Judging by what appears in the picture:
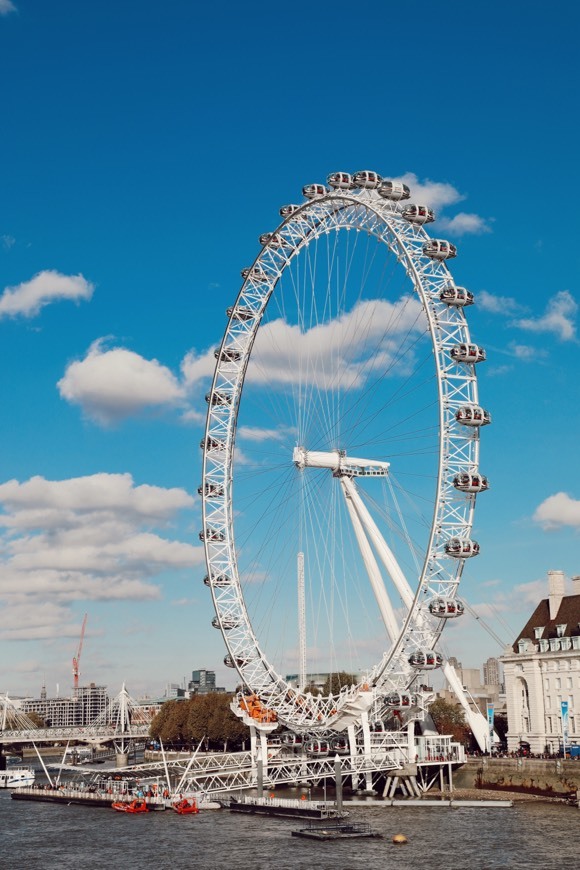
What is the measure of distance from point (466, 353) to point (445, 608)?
17113 millimetres

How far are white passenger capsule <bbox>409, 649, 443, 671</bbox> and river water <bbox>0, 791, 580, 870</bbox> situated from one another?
363 inches

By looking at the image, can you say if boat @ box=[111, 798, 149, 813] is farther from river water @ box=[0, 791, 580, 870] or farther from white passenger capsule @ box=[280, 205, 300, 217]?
white passenger capsule @ box=[280, 205, 300, 217]

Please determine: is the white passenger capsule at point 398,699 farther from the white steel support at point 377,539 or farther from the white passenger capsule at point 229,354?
the white passenger capsule at point 229,354

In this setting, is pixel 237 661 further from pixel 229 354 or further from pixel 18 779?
pixel 18 779

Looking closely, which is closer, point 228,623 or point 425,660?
point 425,660

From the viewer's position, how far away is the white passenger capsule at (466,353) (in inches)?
2928

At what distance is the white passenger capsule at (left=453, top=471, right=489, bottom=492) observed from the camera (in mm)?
73062

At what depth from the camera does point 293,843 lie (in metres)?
60.3

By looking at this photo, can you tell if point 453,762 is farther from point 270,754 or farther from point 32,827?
point 32,827

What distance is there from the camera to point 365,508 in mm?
85062

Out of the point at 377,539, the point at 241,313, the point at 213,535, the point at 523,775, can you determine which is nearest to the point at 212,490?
the point at 213,535

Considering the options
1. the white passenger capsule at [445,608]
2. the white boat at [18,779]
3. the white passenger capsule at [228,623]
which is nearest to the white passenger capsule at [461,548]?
the white passenger capsule at [445,608]

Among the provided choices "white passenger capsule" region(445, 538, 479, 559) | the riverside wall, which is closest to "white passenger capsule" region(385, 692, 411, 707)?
the riverside wall

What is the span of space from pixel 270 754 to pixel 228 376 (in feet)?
107
